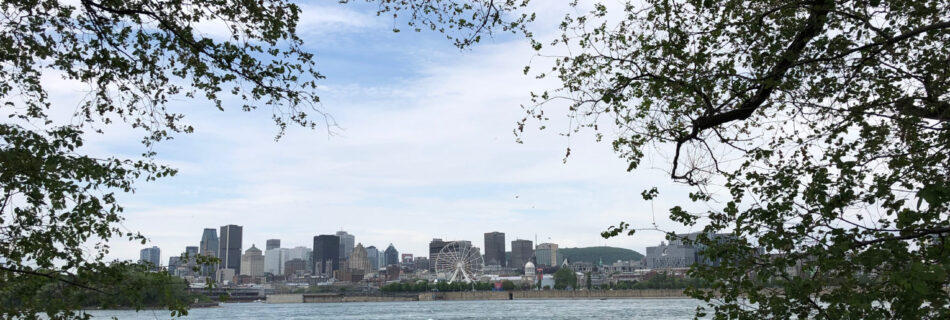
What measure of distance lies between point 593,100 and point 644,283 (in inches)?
6577

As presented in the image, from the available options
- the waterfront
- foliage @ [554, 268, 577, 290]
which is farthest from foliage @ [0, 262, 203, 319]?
foliage @ [554, 268, 577, 290]

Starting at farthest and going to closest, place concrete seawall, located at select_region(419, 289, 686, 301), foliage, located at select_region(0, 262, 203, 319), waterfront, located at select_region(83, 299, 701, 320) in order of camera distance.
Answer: concrete seawall, located at select_region(419, 289, 686, 301)
waterfront, located at select_region(83, 299, 701, 320)
foliage, located at select_region(0, 262, 203, 319)

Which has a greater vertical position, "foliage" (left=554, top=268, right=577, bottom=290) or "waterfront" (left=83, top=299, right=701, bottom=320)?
"foliage" (left=554, top=268, right=577, bottom=290)

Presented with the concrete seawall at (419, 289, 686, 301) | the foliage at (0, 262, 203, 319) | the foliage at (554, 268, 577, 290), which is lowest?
the concrete seawall at (419, 289, 686, 301)

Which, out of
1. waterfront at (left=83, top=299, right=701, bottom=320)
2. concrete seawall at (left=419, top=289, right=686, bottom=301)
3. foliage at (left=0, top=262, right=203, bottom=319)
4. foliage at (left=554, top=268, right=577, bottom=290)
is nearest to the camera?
foliage at (left=0, top=262, right=203, bottom=319)

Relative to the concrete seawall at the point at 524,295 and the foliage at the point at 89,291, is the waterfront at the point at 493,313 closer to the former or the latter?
the concrete seawall at the point at 524,295

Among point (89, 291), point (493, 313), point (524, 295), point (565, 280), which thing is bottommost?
point (524, 295)

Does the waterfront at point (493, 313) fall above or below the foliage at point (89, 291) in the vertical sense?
below

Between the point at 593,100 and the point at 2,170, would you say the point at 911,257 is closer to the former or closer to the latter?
the point at 593,100

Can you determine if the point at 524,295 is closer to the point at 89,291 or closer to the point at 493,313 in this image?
the point at 493,313

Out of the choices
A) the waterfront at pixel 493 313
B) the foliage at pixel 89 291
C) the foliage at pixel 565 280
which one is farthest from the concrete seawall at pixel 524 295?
the foliage at pixel 89 291

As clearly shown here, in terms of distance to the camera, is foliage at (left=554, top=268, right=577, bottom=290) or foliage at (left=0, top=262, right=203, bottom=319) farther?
foliage at (left=554, top=268, right=577, bottom=290)

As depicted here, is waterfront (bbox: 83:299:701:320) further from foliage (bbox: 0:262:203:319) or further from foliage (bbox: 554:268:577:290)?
foliage (bbox: 554:268:577:290)

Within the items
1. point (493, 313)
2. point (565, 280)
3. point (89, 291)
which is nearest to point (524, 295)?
point (565, 280)
